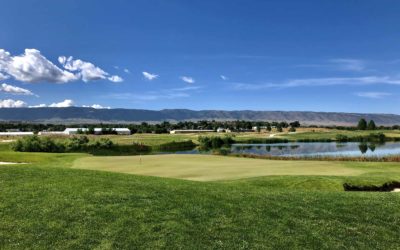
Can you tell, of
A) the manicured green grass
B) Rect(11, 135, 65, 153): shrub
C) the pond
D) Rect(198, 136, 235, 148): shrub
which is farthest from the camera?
Rect(198, 136, 235, 148): shrub

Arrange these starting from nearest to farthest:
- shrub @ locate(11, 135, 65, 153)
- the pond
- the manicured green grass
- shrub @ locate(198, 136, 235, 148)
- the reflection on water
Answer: the manicured green grass, shrub @ locate(11, 135, 65, 153), the pond, the reflection on water, shrub @ locate(198, 136, 235, 148)

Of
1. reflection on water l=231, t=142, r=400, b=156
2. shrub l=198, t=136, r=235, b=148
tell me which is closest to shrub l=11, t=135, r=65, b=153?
reflection on water l=231, t=142, r=400, b=156

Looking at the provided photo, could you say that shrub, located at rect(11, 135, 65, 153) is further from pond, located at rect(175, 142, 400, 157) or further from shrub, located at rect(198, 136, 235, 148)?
shrub, located at rect(198, 136, 235, 148)

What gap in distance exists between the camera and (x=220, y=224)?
1312cm

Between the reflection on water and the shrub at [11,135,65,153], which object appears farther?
the reflection on water

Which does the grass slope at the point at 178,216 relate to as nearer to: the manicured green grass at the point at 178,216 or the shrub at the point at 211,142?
the manicured green grass at the point at 178,216

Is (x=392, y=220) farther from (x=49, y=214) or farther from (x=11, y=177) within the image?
(x=11, y=177)

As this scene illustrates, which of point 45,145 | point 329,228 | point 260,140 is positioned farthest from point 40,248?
point 260,140

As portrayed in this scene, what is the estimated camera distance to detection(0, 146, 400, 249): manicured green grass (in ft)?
38.0

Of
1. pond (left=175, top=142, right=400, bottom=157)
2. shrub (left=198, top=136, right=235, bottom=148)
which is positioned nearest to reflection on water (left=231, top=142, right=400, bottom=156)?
pond (left=175, top=142, right=400, bottom=157)

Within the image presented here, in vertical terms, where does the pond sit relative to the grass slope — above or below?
below

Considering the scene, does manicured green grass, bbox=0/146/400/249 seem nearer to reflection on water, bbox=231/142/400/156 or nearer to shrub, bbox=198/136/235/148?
reflection on water, bbox=231/142/400/156

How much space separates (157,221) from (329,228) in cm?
570

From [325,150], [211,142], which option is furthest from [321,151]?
[211,142]
